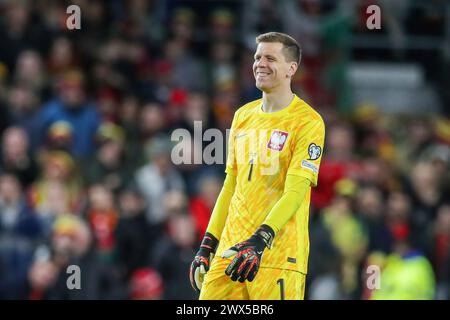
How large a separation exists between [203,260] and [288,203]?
0.66 m

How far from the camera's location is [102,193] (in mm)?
13680

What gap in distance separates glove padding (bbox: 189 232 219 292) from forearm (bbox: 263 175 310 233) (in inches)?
18.8

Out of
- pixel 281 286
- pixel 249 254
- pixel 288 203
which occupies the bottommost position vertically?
pixel 281 286

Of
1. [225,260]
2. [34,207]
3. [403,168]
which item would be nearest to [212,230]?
[225,260]

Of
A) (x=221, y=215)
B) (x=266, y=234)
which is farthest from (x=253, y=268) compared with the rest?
(x=221, y=215)

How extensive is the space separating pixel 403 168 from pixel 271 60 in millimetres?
8787

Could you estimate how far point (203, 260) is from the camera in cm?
762

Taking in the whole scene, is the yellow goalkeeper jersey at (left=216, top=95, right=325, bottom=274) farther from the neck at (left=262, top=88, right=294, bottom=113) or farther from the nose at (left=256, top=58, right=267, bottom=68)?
the nose at (left=256, top=58, right=267, bottom=68)

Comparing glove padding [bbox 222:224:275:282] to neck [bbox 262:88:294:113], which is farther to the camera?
neck [bbox 262:88:294:113]

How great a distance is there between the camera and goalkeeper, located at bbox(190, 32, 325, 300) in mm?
7371

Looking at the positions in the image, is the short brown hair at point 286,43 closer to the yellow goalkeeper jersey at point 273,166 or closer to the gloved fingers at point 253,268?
the yellow goalkeeper jersey at point 273,166

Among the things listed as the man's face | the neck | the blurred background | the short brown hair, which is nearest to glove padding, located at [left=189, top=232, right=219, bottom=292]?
the neck

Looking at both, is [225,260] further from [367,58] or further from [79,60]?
[367,58]

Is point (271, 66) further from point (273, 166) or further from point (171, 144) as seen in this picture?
point (171, 144)
